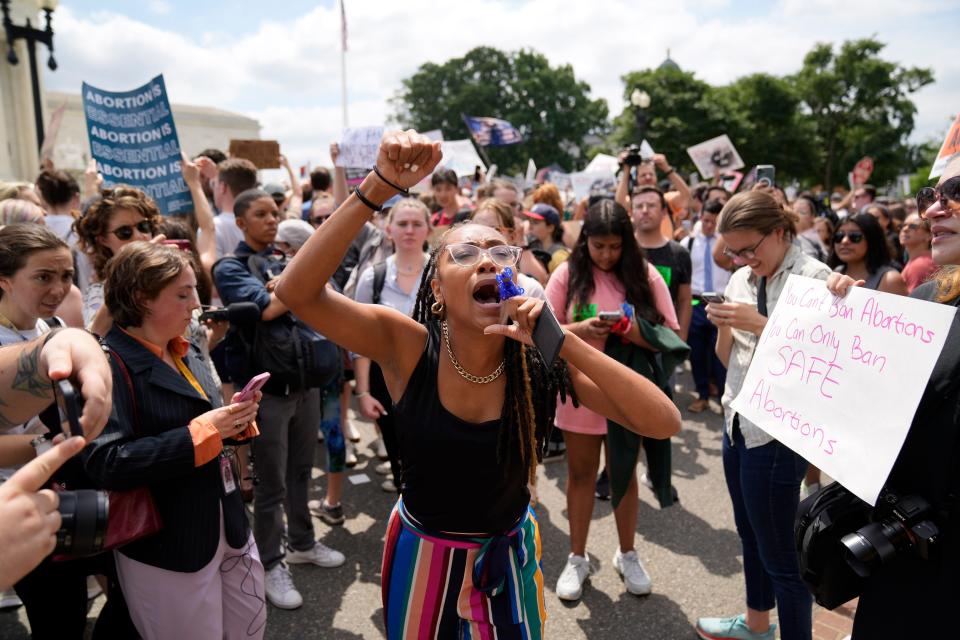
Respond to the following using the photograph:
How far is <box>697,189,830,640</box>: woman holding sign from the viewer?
2549mm

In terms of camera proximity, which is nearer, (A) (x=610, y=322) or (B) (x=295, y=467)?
(A) (x=610, y=322)

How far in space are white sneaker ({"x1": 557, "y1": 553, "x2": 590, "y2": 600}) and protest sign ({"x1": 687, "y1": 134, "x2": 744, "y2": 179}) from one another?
7.72 meters

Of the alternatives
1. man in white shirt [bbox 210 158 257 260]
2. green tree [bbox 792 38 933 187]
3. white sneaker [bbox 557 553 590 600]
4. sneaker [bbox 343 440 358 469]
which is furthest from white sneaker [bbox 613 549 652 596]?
green tree [bbox 792 38 933 187]

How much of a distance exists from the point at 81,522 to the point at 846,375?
200cm

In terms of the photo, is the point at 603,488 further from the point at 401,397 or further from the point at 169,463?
the point at 169,463

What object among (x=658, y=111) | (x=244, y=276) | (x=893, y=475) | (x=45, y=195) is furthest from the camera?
(x=658, y=111)

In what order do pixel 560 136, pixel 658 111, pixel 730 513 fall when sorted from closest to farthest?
pixel 730 513, pixel 658 111, pixel 560 136

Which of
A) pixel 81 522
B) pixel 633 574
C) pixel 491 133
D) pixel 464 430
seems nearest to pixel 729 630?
pixel 633 574

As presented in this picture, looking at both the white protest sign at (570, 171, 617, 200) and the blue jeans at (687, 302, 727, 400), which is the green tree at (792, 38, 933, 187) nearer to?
the white protest sign at (570, 171, 617, 200)

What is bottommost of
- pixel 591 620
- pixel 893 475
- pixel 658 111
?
pixel 591 620

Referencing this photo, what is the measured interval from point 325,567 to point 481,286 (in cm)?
284

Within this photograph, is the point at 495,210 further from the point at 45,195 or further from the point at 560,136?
the point at 560,136

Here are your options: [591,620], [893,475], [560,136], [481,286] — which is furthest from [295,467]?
[560,136]

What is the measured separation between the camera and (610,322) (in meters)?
3.23
